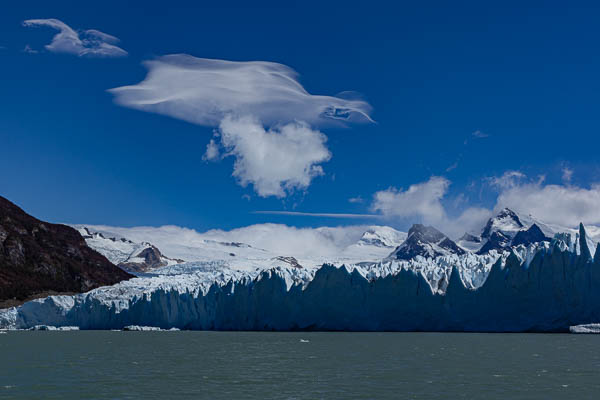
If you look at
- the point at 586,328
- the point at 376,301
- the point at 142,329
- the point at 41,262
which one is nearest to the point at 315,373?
the point at 586,328

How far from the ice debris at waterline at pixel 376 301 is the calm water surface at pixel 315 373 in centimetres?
1425

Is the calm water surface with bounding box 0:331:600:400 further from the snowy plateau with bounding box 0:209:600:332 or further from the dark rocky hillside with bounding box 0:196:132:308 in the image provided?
the dark rocky hillside with bounding box 0:196:132:308

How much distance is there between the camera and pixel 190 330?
261 feet

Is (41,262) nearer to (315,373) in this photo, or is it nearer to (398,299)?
(398,299)

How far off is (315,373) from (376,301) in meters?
37.1

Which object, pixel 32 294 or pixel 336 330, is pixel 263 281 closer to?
pixel 336 330

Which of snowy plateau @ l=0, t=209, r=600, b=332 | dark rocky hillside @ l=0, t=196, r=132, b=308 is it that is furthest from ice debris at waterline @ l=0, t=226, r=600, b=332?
dark rocky hillside @ l=0, t=196, r=132, b=308

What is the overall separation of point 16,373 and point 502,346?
2848 centimetres

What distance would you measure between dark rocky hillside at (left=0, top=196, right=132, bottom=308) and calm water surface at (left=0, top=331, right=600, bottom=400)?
359 feet

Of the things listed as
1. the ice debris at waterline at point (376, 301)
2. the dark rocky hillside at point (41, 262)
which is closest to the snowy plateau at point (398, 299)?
the ice debris at waterline at point (376, 301)

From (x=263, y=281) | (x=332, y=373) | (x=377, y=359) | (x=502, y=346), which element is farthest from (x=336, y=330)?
(x=332, y=373)

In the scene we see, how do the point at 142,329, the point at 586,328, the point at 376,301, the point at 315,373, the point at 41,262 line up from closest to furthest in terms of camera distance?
the point at 315,373 → the point at 586,328 → the point at 376,301 → the point at 142,329 → the point at 41,262

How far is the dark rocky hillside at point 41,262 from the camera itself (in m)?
138

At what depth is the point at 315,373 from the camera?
80.2ft
